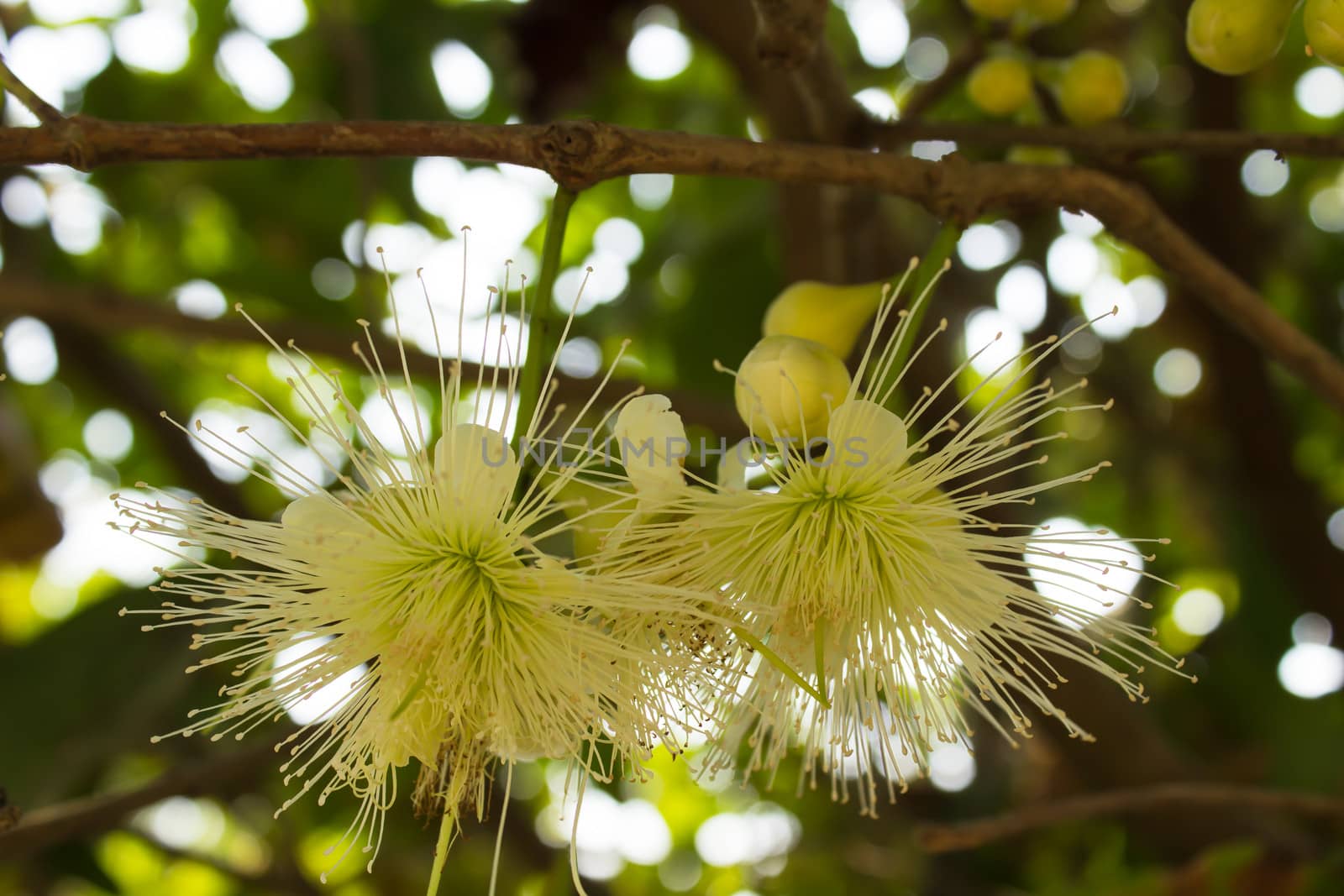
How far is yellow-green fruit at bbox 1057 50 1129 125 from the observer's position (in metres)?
1.46

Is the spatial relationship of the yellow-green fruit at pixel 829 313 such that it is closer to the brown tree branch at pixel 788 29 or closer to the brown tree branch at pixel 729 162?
the brown tree branch at pixel 729 162

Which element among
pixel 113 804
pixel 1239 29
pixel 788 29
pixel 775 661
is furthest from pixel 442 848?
pixel 1239 29

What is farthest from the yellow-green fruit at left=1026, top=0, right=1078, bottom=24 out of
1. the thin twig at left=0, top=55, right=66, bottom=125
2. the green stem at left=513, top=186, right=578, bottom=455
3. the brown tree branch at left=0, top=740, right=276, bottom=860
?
the brown tree branch at left=0, top=740, right=276, bottom=860

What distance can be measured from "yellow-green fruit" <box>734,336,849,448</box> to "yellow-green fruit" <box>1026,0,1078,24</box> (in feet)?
2.23

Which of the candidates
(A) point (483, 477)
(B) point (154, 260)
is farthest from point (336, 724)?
(B) point (154, 260)

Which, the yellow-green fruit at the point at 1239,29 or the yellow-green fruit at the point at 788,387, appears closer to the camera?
the yellow-green fruit at the point at 788,387

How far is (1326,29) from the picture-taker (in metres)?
1.06

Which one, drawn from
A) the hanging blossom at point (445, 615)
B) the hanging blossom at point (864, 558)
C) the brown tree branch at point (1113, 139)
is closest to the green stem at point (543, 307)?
the hanging blossom at point (445, 615)

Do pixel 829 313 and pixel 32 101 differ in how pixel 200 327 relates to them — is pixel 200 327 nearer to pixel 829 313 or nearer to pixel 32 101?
pixel 32 101

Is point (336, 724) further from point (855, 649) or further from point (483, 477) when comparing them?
point (855, 649)

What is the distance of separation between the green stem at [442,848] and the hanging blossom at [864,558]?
10.9 inches

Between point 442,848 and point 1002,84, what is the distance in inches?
45.3

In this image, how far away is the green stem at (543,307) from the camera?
1.00 m

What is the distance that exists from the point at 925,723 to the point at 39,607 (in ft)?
10.7
